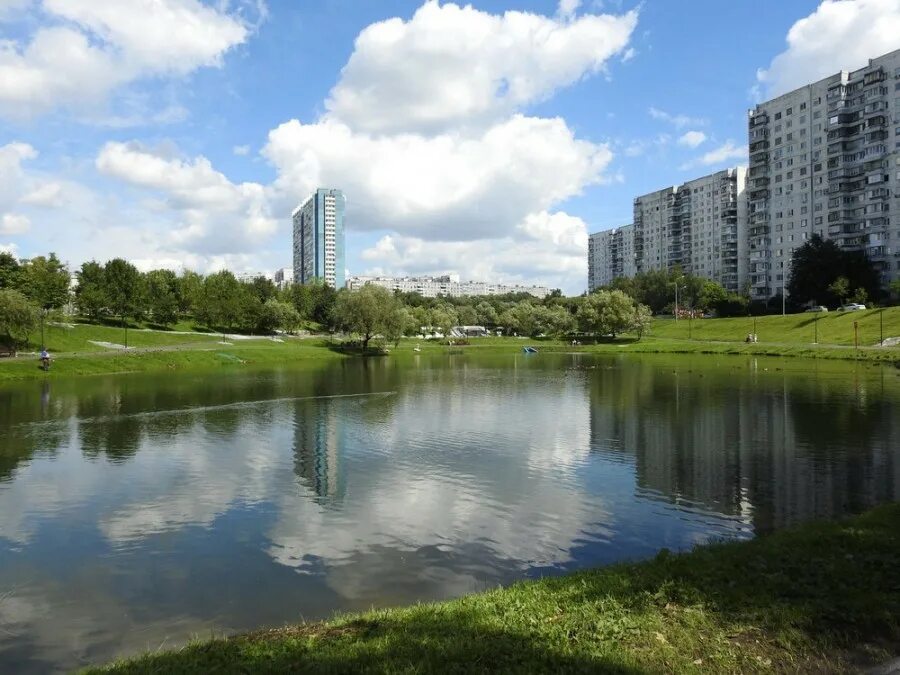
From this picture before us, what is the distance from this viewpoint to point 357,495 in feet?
65.0

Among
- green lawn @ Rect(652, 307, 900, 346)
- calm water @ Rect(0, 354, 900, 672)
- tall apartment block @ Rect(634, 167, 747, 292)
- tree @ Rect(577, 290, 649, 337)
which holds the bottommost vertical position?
calm water @ Rect(0, 354, 900, 672)

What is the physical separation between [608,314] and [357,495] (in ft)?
373

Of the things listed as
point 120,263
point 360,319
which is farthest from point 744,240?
point 120,263

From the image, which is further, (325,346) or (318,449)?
(325,346)

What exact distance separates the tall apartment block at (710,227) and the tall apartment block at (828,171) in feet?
66.7

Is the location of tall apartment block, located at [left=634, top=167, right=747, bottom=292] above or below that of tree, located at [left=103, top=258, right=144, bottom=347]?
above

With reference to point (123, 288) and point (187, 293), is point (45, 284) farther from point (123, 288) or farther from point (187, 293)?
point (187, 293)

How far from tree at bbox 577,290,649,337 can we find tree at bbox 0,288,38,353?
99733mm

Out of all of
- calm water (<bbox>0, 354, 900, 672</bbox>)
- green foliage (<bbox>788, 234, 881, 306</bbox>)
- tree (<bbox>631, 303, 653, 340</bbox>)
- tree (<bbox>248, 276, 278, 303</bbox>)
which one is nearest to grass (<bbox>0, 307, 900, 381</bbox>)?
tree (<bbox>631, 303, 653, 340</bbox>)

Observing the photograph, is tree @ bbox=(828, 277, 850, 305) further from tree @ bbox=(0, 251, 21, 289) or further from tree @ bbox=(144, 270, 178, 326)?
Answer: tree @ bbox=(0, 251, 21, 289)

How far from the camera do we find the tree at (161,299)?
376 feet

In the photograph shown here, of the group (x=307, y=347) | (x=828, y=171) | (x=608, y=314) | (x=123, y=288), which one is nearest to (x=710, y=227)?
(x=828, y=171)

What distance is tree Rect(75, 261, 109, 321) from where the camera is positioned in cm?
10275

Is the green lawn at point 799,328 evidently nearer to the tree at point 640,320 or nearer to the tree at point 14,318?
the tree at point 640,320
